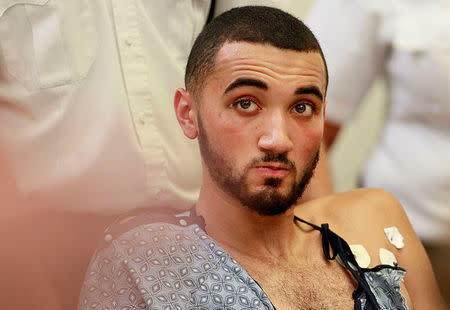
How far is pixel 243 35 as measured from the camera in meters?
0.78

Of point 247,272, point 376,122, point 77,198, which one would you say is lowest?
point 376,122

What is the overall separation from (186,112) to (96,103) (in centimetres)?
10

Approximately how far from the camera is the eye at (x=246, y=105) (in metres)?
0.75

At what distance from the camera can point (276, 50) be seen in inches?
30.1

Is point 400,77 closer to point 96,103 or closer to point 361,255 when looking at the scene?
point 361,255

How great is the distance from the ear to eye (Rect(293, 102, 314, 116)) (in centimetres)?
11

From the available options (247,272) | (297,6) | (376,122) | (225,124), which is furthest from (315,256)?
(376,122)

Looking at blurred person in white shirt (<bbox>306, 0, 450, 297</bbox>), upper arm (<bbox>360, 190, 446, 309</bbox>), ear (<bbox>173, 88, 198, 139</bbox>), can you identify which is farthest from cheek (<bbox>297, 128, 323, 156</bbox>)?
blurred person in white shirt (<bbox>306, 0, 450, 297</bbox>)

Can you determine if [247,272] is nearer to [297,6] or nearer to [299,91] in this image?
[299,91]

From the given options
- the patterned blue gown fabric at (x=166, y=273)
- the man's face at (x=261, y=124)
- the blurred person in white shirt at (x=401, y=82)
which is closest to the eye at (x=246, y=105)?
the man's face at (x=261, y=124)

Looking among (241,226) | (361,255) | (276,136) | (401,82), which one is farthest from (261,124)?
(401,82)

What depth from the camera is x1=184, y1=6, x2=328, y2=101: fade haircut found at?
77 cm

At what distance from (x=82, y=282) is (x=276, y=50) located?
0.32m

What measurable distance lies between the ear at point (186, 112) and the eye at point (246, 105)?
53 mm
